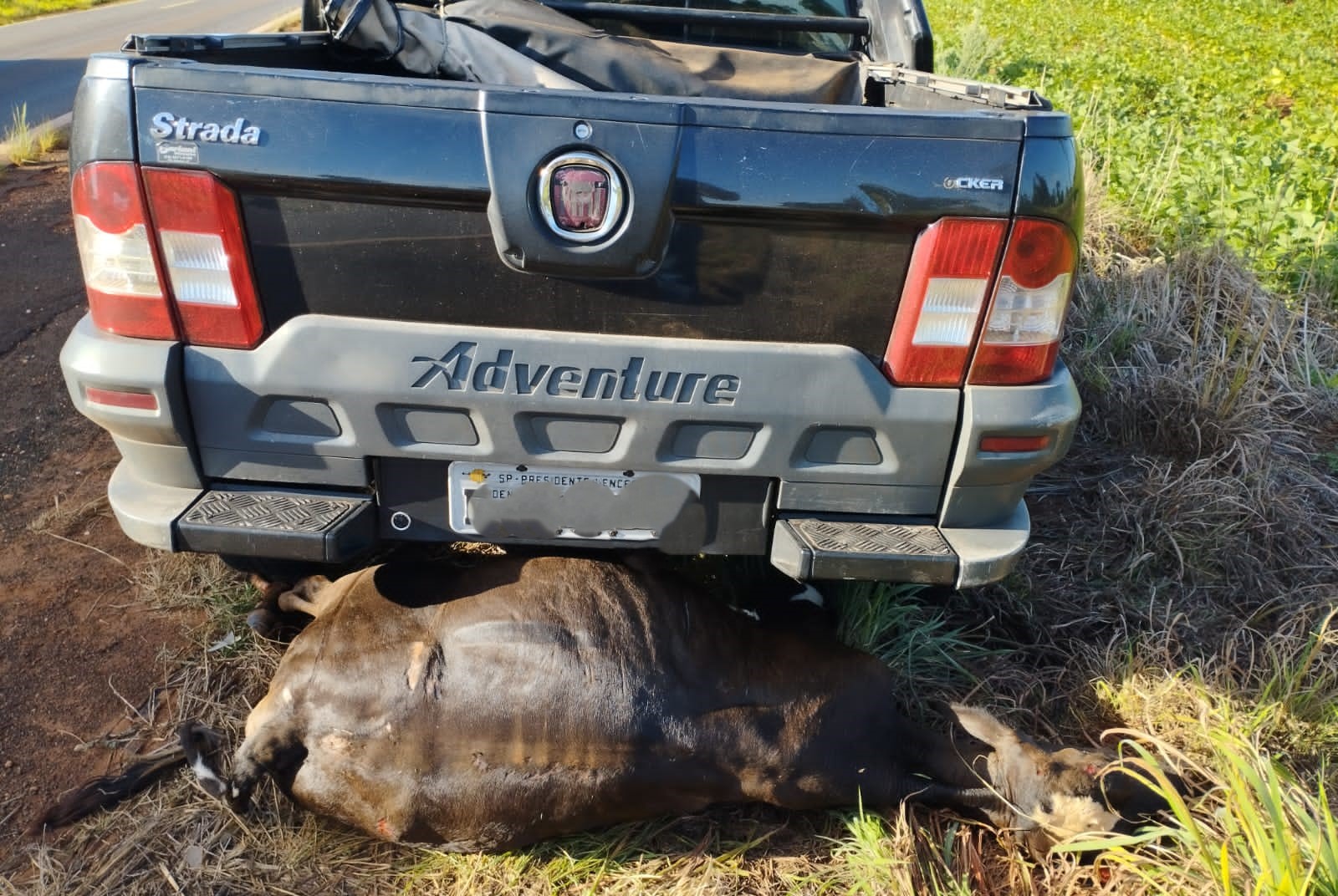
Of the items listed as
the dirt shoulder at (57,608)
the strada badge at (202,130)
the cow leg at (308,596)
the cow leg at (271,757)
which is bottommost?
the dirt shoulder at (57,608)

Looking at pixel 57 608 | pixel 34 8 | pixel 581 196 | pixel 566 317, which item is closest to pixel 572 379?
pixel 566 317

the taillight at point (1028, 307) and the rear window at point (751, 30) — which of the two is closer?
the taillight at point (1028, 307)

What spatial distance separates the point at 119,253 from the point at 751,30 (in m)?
3.00

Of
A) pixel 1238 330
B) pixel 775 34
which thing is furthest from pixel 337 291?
pixel 1238 330

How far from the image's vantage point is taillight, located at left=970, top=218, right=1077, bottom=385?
216cm

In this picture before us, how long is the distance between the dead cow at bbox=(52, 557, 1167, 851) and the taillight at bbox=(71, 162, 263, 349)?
Result: 809 mm

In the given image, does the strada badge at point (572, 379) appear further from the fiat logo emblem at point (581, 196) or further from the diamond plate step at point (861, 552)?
the diamond plate step at point (861, 552)

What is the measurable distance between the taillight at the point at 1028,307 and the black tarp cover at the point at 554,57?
1.70 m

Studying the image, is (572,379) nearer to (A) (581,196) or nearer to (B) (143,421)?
(A) (581,196)

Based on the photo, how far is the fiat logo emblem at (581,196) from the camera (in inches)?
80.2

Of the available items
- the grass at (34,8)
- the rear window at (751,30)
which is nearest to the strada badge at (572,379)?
the rear window at (751,30)

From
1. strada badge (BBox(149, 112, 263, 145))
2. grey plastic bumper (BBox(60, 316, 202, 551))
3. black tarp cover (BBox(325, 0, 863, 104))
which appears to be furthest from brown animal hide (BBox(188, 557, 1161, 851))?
black tarp cover (BBox(325, 0, 863, 104))

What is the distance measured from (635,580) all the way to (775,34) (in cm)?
295

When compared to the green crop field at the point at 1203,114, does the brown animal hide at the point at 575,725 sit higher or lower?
lower
